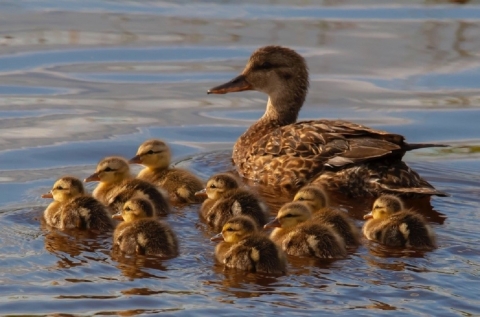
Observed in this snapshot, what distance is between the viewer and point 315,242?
312 inches

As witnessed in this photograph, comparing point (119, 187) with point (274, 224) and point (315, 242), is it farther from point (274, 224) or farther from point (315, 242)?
point (315, 242)

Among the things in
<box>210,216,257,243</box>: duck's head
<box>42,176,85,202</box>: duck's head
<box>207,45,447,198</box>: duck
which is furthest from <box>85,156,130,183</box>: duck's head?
<box>210,216,257,243</box>: duck's head

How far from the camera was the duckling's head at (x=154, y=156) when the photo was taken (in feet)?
32.1

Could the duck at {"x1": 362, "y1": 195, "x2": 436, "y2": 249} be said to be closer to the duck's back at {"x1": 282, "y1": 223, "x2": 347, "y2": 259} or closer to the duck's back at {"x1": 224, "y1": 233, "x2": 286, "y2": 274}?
the duck's back at {"x1": 282, "y1": 223, "x2": 347, "y2": 259}

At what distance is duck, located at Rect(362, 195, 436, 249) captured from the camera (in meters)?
8.14

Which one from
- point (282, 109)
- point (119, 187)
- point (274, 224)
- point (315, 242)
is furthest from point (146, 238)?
point (282, 109)

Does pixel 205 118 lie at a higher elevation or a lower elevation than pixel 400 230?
higher

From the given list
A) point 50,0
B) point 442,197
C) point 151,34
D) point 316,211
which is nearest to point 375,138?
point 442,197

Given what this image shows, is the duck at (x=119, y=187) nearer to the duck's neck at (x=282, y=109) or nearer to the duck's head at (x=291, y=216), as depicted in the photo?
the duck's head at (x=291, y=216)

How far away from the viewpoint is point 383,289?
287 inches

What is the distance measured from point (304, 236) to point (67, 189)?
177cm

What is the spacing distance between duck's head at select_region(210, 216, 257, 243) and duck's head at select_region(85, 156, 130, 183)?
1.66 m

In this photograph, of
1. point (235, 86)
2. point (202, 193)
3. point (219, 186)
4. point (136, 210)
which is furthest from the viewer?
point (235, 86)

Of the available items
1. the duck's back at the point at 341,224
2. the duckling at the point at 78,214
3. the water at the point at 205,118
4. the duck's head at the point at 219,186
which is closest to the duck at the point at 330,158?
the water at the point at 205,118
